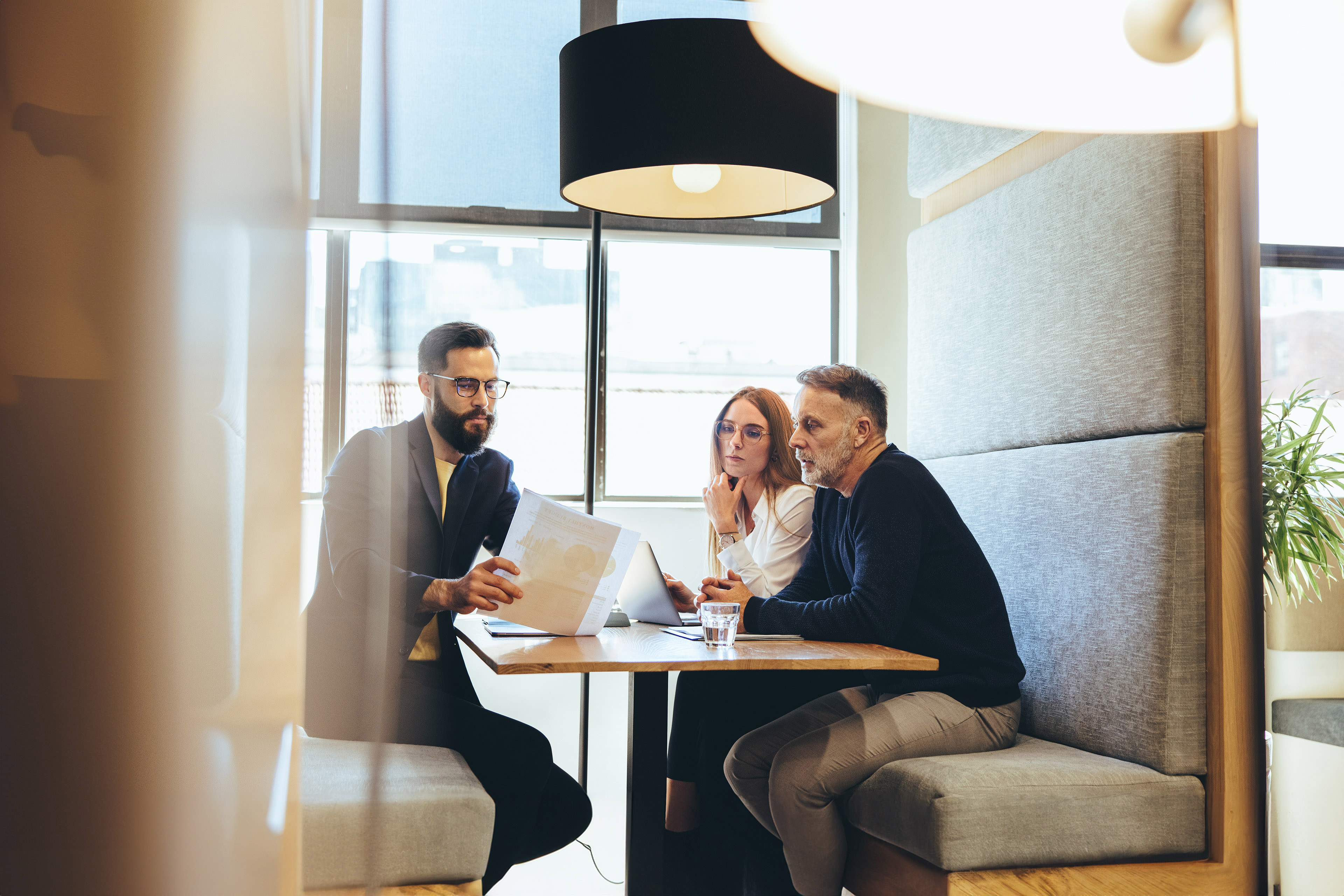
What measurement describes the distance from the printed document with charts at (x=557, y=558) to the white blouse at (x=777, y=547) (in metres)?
0.65

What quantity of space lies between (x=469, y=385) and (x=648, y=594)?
1.04 meters

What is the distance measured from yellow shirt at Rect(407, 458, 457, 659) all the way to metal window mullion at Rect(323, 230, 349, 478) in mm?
604

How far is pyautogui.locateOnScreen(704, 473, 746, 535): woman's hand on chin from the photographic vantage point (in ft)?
7.72

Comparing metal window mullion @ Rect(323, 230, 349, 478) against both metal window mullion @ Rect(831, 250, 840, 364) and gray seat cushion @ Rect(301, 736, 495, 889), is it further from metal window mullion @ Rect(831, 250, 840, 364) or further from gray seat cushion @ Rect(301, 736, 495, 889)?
metal window mullion @ Rect(831, 250, 840, 364)

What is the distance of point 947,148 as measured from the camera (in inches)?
89.4

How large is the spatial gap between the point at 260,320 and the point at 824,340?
3144mm

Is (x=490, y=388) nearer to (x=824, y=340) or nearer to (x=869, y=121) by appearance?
(x=824, y=340)

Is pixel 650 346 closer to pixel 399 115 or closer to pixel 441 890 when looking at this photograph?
pixel 441 890

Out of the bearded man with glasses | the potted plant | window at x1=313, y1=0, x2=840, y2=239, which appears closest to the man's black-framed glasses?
the bearded man with glasses

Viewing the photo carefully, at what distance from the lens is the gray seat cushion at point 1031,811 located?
1.43m

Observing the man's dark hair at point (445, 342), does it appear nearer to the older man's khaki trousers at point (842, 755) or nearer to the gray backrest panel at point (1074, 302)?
the older man's khaki trousers at point (842, 755)

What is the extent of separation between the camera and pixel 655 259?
3.18m

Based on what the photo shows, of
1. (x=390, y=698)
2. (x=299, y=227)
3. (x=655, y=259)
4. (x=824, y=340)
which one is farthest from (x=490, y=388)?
(x=824, y=340)

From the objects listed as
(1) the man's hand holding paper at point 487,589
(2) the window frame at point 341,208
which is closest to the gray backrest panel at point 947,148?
(1) the man's hand holding paper at point 487,589
